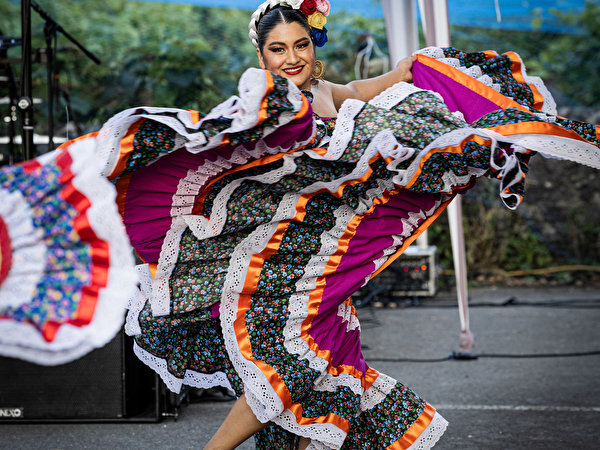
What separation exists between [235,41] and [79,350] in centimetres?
675

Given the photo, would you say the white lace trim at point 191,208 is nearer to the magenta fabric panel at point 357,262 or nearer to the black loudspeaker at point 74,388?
the magenta fabric panel at point 357,262

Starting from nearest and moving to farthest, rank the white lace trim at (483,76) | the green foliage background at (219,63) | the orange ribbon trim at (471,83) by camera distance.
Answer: the orange ribbon trim at (471,83), the white lace trim at (483,76), the green foliage background at (219,63)

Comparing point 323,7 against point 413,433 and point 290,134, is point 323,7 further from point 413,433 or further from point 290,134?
point 413,433

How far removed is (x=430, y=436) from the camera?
1.66 m

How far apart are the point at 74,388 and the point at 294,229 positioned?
4.42 feet

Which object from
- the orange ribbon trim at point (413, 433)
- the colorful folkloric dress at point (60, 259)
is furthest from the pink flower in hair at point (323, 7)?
the orange ribbon trim at point (413, 433)

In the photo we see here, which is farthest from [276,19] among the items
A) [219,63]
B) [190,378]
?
[219,63]

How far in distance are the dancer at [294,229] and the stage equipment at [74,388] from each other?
0.72 meters

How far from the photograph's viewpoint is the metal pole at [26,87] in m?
2.50

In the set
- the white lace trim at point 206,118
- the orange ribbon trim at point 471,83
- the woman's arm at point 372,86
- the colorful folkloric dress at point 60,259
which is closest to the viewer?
the colorful folkloric dress at point 60,259

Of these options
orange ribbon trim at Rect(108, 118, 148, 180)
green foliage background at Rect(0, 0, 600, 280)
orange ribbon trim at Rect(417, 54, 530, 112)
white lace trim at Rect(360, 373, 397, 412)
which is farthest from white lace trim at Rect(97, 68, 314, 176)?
green foliage background at Rect(0, 0, 600, 280)

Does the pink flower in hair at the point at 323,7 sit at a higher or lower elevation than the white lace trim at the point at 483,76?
higher

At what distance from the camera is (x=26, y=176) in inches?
45.2

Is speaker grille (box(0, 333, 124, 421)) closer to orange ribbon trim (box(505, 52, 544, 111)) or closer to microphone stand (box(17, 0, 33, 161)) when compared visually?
microphone stand (box(17, 0, 33, 161))
